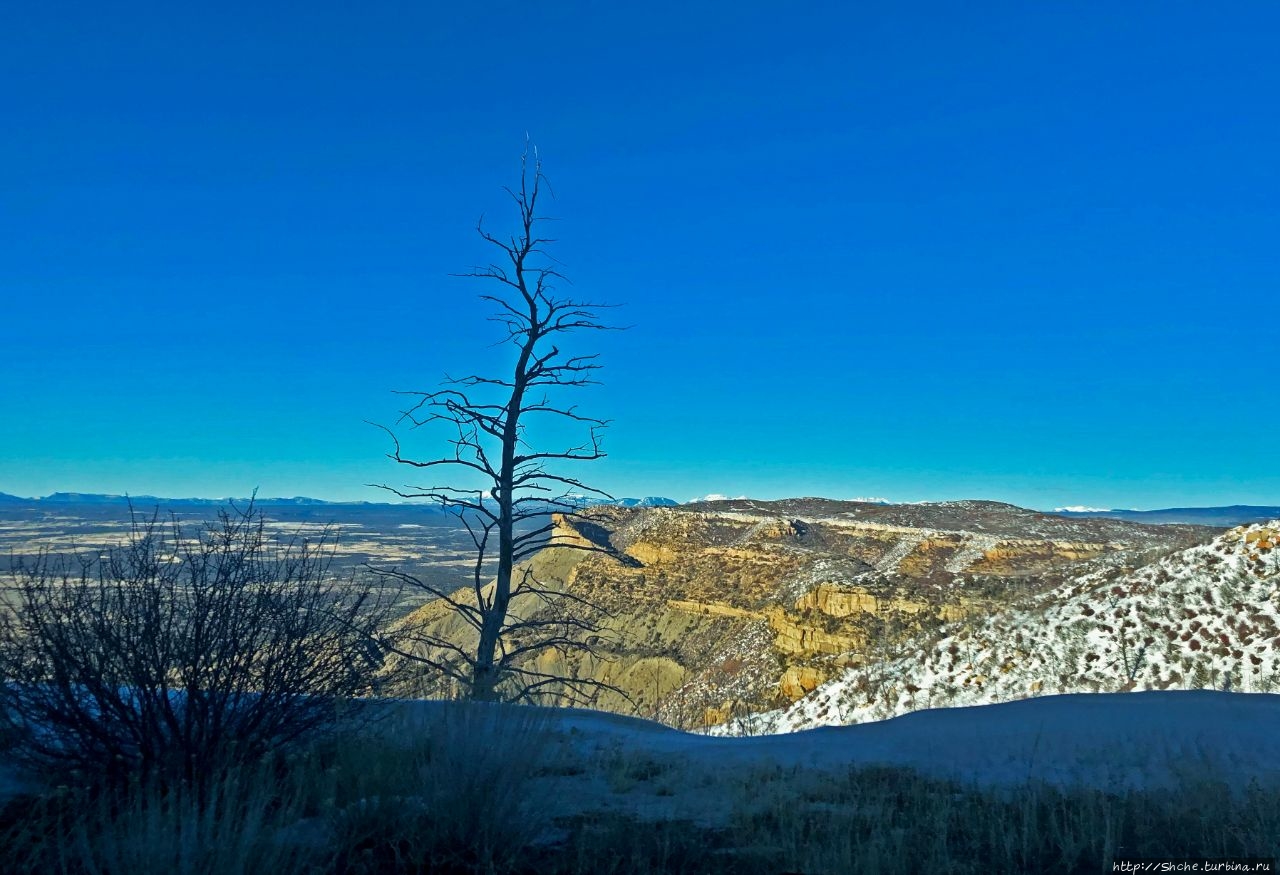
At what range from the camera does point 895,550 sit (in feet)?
140

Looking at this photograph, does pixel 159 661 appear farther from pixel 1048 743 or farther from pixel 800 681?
pixel 800 681

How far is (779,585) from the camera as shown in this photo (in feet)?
129

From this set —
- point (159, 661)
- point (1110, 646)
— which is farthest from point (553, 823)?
point (1110, 646)

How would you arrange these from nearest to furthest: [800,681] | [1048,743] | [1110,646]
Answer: [1048,743]
[1110,646]
[800,681]

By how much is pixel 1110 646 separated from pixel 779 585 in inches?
925

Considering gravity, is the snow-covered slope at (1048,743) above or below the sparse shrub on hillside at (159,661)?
below

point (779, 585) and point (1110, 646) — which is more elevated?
point (1110, 646)

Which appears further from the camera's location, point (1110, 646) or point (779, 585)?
point (779, 585)

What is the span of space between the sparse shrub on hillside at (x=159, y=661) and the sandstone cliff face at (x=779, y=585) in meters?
5.17

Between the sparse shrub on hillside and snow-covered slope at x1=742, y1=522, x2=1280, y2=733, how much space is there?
10.1 metres

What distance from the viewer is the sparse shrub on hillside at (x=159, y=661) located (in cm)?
493

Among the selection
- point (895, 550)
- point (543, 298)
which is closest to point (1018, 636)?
point (543, 298)

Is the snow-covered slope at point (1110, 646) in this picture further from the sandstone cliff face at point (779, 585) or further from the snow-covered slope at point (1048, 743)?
the snow-covered slope at point (1048, 743)

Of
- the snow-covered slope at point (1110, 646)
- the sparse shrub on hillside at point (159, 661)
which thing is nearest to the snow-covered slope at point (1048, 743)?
the sparse shrub on hillside at point (159, 661)
